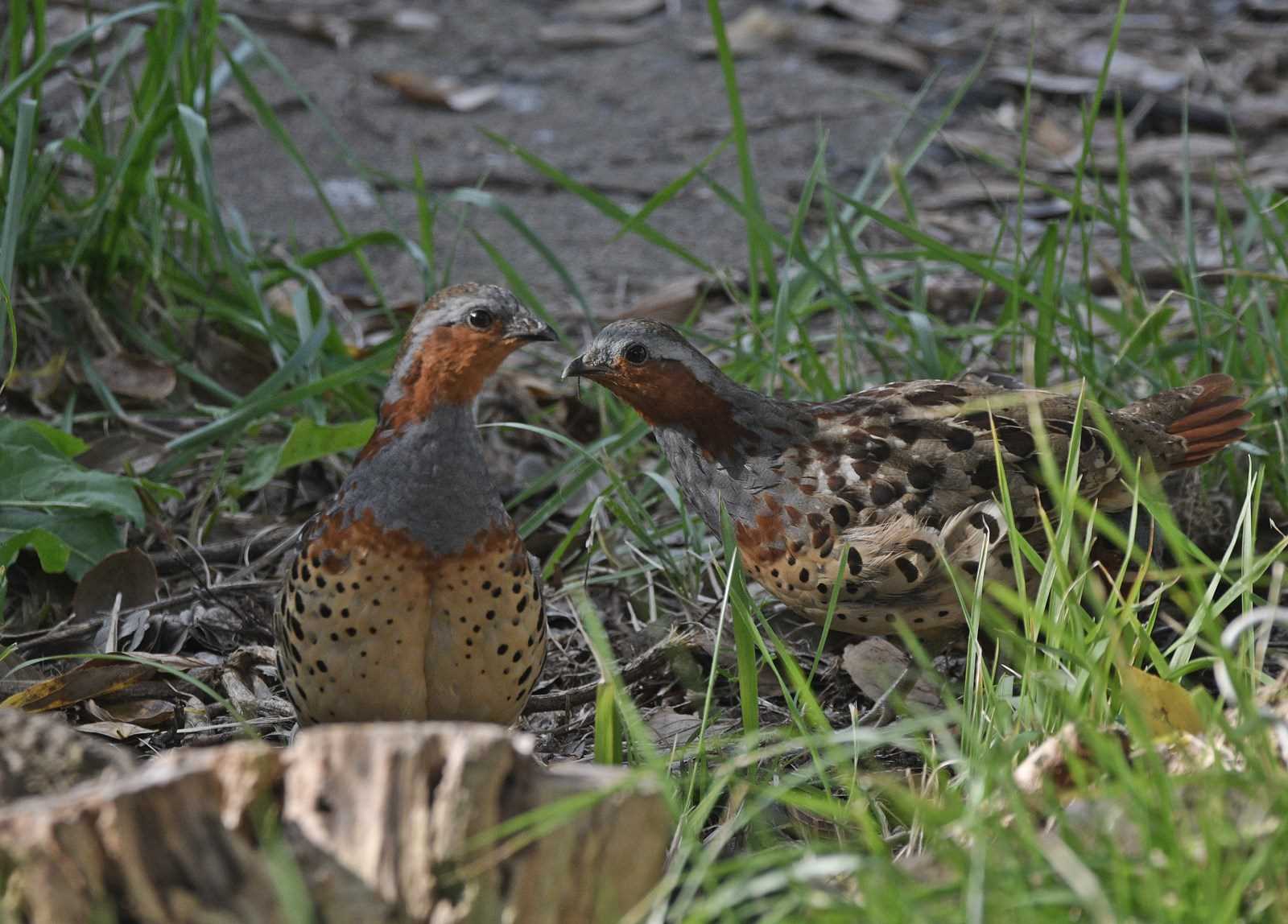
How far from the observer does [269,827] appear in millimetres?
1846

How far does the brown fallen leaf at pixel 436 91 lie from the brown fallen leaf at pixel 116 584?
358 cm

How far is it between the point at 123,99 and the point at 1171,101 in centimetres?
453

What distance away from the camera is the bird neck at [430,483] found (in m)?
3.08

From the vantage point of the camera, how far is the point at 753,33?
773 cm

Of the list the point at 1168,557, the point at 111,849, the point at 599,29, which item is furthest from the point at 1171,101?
the point at 111,849

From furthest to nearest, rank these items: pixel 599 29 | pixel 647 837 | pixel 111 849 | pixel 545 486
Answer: pixel 599 29, pixel 545 486, pixel 647 837, pixel 111 849

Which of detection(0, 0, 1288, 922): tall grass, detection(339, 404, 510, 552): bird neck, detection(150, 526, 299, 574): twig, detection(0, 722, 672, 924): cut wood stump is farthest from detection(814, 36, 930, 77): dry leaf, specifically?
detection(0, 722, 672, 924): cut wood stump

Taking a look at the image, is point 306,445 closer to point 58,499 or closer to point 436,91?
point 58,499

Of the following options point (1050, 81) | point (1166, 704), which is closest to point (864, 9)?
point (1050, 81)

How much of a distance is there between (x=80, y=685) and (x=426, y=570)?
3.17 feet

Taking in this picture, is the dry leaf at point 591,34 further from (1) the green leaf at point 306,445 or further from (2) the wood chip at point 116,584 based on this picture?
(2) the wood chip at point 116,584

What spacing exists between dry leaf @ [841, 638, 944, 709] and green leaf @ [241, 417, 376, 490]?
53.8 inches

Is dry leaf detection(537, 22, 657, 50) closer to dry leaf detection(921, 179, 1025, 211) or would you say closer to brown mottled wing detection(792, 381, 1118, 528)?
dry leaf detection(921, 179, 1025, 211)

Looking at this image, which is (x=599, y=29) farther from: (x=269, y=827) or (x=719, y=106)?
(x=269, y=827)
